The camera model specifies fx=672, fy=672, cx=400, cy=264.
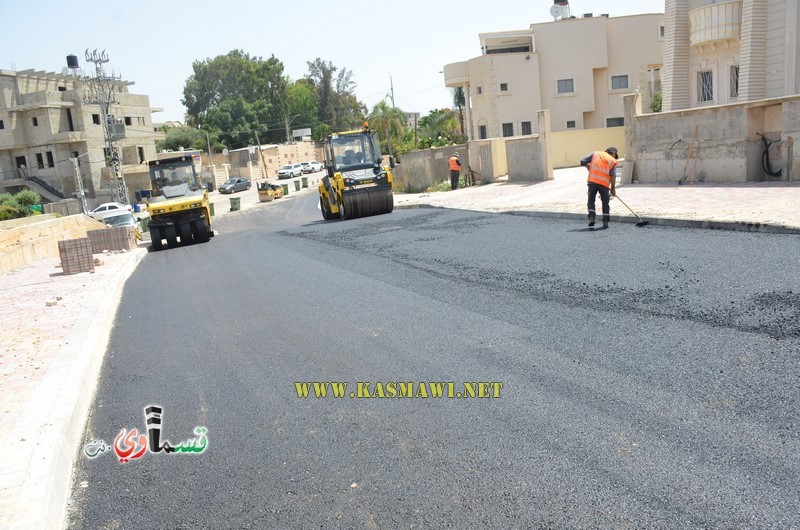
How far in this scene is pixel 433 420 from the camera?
5.07 m

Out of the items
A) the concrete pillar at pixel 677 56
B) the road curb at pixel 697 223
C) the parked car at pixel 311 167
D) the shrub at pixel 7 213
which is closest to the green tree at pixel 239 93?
the parked car at pixel 311 167

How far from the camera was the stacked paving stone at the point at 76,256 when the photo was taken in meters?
16.6

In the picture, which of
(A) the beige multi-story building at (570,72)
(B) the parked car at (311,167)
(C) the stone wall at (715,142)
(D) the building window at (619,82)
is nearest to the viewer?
(C) the stone wall at (715,142)

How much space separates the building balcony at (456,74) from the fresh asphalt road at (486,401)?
33501 mm

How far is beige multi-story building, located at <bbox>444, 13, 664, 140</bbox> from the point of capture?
40.5 meters

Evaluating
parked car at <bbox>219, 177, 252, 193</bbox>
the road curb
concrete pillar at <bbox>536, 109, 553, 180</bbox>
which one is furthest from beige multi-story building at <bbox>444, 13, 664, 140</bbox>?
parked car at <bbox>219, 177, 252, 193</bbox>

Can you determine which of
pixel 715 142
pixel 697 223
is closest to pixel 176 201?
pixel 697 223

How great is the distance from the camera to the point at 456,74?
42.5m

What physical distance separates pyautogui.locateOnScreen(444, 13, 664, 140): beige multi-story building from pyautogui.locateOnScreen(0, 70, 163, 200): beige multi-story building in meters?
36.1

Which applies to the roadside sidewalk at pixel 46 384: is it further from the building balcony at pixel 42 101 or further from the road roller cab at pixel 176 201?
the building balcony at pixel 42 101

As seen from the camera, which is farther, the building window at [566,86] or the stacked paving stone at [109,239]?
the building window at [566,86]

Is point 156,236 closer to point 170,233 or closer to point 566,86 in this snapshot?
point 170,233

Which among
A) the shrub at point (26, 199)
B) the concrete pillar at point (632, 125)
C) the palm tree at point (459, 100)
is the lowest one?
the shrub at point (26, 199)

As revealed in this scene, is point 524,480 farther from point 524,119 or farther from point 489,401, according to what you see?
point 524,119
